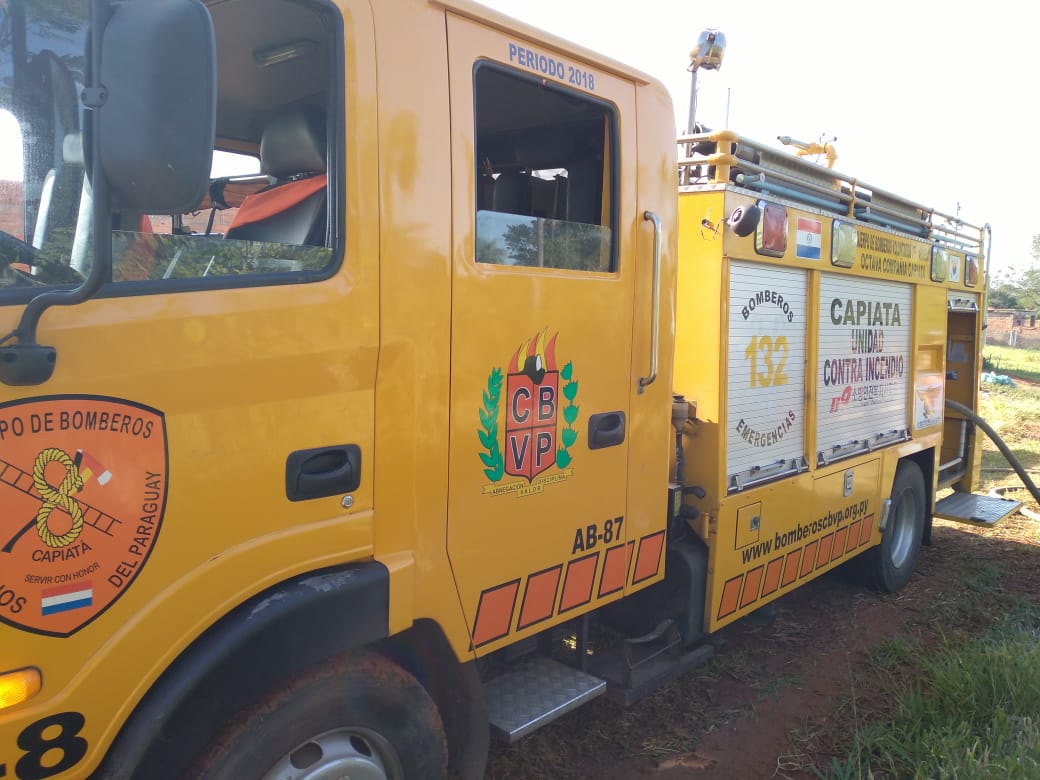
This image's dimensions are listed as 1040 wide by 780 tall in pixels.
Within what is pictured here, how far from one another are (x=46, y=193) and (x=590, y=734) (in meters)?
2.99

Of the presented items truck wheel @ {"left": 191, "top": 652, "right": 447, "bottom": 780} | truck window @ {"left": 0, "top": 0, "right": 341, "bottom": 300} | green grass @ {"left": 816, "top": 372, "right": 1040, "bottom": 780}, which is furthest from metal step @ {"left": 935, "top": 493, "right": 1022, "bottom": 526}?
truck window @ {"left": 0, "top": 0, "right": 341, "bottom": 300}

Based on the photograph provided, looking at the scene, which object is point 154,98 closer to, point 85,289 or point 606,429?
point 85,289

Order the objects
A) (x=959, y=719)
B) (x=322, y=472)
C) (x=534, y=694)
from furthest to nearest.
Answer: (x=959, y=719), (x=534, y=694), (x=322, y=472)

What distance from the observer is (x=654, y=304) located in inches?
118

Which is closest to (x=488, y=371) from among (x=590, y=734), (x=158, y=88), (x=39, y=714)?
(x=158, y=88)

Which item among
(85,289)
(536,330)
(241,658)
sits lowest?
(241,658)

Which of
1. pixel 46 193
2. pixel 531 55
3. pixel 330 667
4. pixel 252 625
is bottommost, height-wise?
pixel 330 667

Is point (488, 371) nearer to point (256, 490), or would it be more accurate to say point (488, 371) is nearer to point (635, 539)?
point (256, 490)

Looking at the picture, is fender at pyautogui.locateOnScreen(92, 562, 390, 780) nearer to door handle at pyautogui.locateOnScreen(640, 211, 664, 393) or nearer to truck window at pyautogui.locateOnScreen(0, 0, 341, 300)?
truck window at pyautogui.locateOnScreen(0, 0, 341, 300)

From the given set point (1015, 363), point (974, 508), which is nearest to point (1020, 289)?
point (1015, 363)

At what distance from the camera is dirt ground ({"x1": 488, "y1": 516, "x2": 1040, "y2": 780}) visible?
11.3 ft

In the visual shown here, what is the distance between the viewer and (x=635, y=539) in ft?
10.2

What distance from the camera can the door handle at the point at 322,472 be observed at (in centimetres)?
203

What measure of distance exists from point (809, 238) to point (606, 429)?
2006 millimetres
